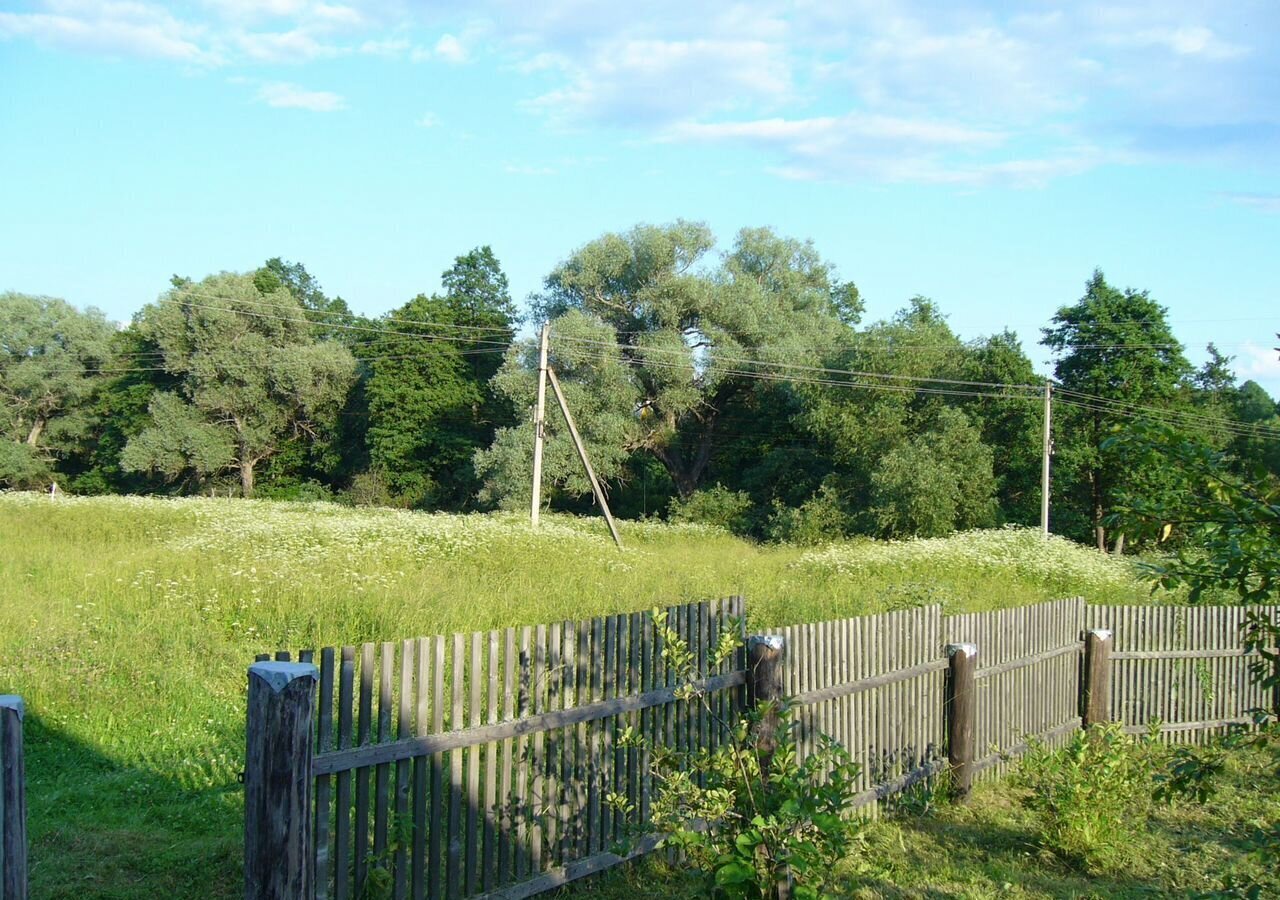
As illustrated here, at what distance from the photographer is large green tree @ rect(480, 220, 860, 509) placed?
3822 cm

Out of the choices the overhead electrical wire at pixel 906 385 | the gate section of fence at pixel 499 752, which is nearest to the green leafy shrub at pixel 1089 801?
the gate section of fence at pixel 499 752

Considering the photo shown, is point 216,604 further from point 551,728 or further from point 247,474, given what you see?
point 247,474

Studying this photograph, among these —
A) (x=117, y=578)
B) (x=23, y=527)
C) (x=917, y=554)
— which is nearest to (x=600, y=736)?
(x=117, y=578)

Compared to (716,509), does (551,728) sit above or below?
above

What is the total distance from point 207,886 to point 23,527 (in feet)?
62.1

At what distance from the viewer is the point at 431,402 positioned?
161 ft

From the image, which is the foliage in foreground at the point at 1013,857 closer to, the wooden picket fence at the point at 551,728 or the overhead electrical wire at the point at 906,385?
the wooden picket fence at the point at 551,728

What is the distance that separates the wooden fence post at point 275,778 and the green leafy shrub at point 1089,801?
4951mm

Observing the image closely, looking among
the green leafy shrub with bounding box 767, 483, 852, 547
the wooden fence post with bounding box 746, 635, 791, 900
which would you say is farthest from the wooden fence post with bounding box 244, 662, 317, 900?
the green leafy shrub with bounding box 767, 483, 852, 547

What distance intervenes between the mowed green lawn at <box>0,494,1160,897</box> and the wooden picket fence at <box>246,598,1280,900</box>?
1.28 meters

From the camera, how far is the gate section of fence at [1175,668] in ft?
31.5

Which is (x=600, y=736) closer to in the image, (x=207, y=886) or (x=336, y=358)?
(x=207, y=886)

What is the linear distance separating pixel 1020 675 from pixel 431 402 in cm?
4294

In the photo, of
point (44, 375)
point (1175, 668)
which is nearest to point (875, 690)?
point (1175, 668)
